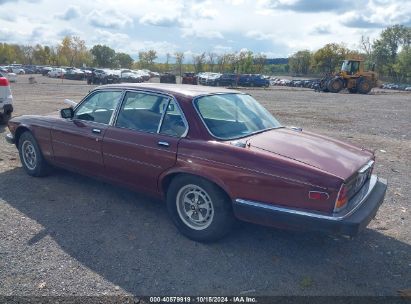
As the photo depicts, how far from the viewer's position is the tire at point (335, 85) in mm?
31853

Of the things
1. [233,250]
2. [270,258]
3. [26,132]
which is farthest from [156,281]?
[26,132]

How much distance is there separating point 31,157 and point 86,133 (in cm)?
156

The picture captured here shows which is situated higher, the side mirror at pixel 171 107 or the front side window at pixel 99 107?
the side mirror at pixel 171 107

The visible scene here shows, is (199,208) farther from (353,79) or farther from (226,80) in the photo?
(226,80)

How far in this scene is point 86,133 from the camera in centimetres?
445

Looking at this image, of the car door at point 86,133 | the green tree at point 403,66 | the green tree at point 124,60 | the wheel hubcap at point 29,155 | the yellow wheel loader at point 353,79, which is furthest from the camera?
the green tree at point 124,60

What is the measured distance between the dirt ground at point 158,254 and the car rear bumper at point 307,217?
1.59 feet

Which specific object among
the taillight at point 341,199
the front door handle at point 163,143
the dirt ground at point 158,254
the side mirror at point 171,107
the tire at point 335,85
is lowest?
the tire at point 335,85

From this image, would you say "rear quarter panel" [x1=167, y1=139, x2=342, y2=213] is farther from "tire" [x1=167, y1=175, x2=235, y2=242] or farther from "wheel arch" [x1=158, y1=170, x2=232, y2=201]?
"tire" [x1=167, y1=175, x2=235, y2=242]

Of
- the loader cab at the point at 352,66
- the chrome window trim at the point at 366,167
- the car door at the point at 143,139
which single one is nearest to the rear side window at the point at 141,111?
the car door at the point at 143,139

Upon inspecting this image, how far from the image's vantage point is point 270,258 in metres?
3.41

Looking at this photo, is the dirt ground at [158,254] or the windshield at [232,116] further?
the windshield at [232,116]

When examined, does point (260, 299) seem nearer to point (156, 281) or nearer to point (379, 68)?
point (156, 281)

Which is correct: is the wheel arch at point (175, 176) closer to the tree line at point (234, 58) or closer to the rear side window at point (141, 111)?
the rear side window at point (141, 111)
